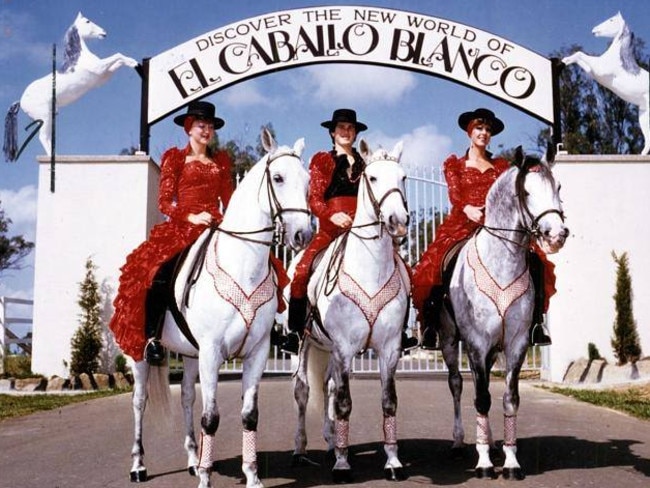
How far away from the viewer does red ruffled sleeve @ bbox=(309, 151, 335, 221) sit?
6.14m

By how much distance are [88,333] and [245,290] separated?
28.6 feet

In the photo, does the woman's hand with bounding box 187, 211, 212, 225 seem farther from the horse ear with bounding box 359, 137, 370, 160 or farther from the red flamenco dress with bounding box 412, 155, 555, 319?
the red flamenco dress with bounding box 412, 155, 555, 319

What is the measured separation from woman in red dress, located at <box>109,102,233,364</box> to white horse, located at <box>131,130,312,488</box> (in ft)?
1.56

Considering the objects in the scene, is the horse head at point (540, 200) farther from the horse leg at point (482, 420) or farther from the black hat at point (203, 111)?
the black hat at point (203, 111)

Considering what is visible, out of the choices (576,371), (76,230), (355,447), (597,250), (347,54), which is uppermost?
(347,54)

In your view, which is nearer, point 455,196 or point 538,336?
point 538,336

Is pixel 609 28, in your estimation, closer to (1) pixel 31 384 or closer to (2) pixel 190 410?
(2) pixel 190 410

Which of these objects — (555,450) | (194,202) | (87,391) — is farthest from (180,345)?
(87,391)

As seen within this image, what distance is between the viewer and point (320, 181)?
244 inches

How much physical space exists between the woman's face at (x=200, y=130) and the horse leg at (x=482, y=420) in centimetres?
292

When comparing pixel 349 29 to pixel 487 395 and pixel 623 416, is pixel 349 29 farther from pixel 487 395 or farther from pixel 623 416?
pixel 487 395

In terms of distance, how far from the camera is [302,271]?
628 centimetres

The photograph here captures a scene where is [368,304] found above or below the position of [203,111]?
below

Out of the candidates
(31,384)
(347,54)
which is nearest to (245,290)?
(31,384)
